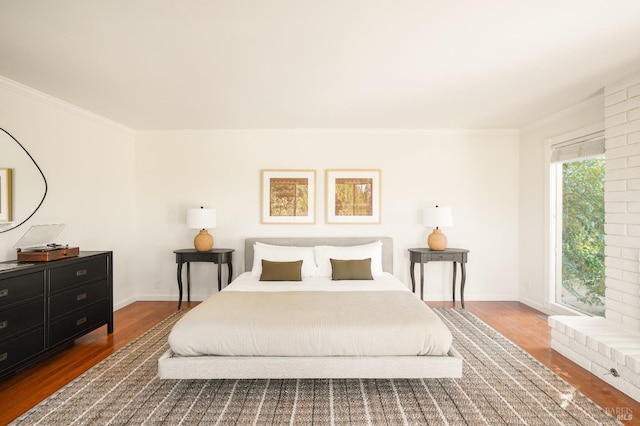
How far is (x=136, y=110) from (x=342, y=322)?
357 cm

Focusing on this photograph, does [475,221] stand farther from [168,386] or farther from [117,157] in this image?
[117,157]

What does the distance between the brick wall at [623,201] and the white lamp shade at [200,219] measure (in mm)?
4587

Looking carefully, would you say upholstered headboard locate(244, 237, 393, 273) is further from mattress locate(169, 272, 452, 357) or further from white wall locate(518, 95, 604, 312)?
mattress locate(169, 272, 452, 357)

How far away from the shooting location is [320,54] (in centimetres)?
269

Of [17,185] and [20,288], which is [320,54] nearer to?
[20,288]

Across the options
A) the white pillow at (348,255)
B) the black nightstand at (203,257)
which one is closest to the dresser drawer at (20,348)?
the black nightstand at (203,257)

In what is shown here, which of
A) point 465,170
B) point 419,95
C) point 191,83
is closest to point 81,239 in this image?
point 191,83

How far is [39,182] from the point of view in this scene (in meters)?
3.56

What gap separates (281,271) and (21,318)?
94.3 inches

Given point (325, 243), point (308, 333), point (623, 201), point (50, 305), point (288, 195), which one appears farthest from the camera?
point (288, 195)

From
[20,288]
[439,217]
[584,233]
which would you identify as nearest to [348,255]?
[439,217]

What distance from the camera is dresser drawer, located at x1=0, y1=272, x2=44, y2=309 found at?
2625mm

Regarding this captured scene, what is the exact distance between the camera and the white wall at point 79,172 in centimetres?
338

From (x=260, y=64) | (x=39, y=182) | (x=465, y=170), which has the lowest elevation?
(x=39, y=182)
